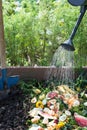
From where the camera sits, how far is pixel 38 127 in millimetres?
1893

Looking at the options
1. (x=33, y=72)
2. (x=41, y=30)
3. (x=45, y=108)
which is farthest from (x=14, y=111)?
(x=41, y=30)

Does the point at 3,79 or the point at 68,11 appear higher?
the point at 68,11

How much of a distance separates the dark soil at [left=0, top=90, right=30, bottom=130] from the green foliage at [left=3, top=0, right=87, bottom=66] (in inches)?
14.6

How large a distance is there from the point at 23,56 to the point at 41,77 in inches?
9.0

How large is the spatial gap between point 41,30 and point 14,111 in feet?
2.20

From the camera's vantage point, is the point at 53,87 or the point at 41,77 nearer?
the point at 53,87

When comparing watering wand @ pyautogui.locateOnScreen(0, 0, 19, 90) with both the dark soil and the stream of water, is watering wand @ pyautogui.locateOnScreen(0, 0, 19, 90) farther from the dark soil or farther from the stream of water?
the stream of water

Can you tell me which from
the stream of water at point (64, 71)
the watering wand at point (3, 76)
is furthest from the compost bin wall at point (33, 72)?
the watering wand at point (3, 76)

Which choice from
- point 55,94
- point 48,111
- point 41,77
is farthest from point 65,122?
point 41,77

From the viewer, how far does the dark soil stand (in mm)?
1996

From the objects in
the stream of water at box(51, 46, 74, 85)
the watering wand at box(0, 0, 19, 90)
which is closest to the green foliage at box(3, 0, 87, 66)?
the stream of water at box(51, 46, 74, 85)

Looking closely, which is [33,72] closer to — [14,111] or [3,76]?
[3,76]

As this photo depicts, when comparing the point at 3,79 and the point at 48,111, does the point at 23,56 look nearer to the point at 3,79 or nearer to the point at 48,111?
the point at 3,79

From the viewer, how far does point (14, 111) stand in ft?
7.06
